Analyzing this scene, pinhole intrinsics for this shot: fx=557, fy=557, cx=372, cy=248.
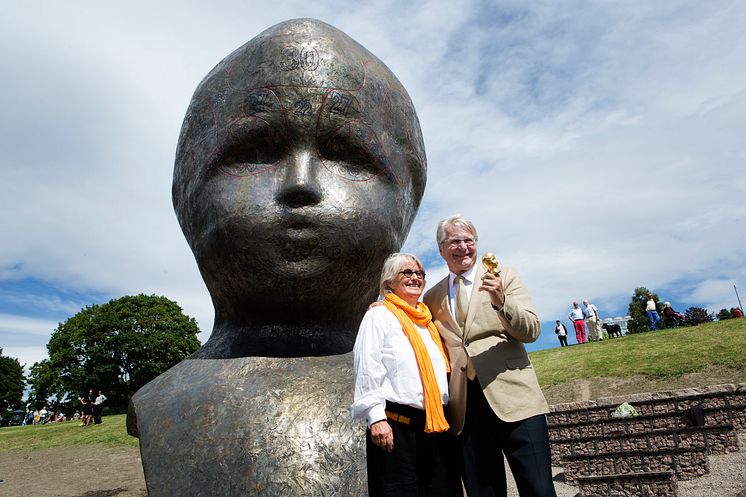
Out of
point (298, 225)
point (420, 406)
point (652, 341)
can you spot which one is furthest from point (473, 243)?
point (652, 341)

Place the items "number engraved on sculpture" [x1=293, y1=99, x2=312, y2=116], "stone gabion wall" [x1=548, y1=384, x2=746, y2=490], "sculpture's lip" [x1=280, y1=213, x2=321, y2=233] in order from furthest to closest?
"stone gabion wall" [x1=548, y1=384, x2=746, y2=490]
"number engraved on sculpture" [x1=293, y1=99, x2=312, y2=116]
"sculpture's lip" [x1=280, y1=213, x2=321, y2=233]

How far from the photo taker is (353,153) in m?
3.83

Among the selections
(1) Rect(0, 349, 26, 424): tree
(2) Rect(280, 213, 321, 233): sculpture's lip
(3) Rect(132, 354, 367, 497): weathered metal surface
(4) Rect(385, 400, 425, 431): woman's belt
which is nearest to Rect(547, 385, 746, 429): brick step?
(3) Rect(132, 354, 367, 497): weathered metal surface

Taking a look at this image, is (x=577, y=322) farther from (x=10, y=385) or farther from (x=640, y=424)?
(x=10, y=385)

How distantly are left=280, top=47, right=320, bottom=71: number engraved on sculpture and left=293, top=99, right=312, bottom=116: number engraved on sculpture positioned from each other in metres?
0.26

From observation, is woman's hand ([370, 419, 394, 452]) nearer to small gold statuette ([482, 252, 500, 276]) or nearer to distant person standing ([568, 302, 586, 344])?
small gold statuette ([482, 252, 500, 276])

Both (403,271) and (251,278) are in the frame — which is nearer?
(403,271)

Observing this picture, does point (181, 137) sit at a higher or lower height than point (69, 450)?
higher

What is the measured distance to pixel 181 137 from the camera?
4.26m

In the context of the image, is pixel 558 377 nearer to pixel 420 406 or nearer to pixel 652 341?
pixel 652 341

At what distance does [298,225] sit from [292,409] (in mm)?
1132

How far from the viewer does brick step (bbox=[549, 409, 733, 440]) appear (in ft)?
31.7

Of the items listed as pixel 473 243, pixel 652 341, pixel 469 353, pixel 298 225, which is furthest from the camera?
pixel 652 341

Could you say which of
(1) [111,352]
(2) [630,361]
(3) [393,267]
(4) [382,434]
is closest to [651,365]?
(2) [630,361]
